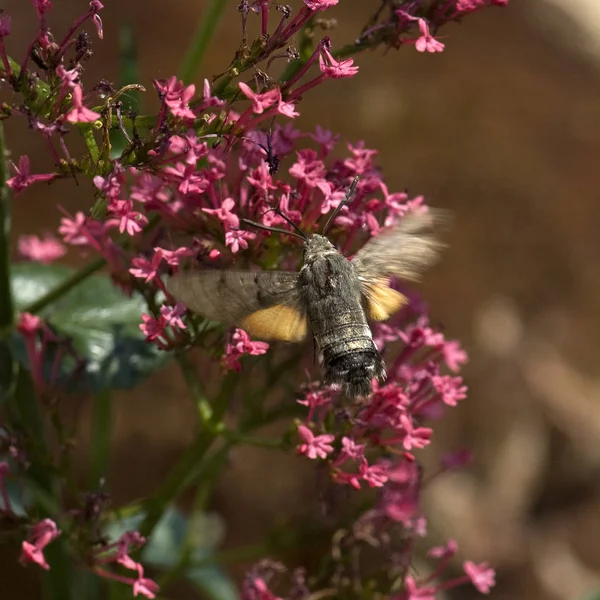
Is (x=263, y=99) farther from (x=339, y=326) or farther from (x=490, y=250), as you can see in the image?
(x=490, y=250)

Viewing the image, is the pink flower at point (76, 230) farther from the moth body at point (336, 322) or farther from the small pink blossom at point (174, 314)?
the moth body at point (336, 322)

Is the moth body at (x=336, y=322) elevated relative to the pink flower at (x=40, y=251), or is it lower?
elevated

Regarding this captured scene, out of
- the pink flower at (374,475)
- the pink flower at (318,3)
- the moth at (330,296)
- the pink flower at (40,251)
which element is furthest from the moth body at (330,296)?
the pink flower at (40,251)

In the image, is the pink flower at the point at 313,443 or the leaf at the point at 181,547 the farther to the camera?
the leaf at the point at 181,547

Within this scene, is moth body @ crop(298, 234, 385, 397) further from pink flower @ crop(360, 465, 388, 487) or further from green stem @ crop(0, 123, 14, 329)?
green stem @ crop(0, 123, 14, 329)

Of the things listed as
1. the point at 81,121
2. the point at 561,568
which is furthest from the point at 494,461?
the point at 81,121

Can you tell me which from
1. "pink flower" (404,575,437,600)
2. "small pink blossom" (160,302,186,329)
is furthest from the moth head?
Answer: "pink flower" (404,575,437,600)
